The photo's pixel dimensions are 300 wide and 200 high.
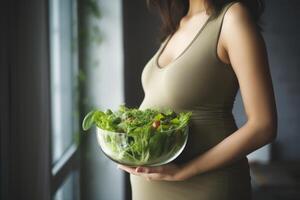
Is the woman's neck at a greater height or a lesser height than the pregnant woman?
greater

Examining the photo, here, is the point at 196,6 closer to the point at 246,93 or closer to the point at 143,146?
the point at 246,93

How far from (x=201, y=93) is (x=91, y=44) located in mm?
1660

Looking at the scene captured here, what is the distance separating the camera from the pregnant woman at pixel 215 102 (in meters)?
1.02

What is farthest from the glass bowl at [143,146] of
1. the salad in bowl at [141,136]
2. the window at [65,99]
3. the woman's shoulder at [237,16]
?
the window at [65,99]

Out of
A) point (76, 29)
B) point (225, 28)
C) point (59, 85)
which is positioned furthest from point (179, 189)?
point (76, 29)

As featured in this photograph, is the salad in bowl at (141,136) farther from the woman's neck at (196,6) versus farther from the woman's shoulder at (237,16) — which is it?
the woman's neck at (196,6)

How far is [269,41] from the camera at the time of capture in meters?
3.82

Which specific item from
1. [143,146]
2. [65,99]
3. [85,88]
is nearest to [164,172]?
[143,146]

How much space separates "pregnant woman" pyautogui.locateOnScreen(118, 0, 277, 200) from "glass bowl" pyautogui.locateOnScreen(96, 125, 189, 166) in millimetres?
59

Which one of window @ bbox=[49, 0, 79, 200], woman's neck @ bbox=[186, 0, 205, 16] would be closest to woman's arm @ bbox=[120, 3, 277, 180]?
woman's neck @ bbox=[186, 0, 205, 16]

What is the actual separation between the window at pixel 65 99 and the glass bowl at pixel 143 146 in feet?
3.83

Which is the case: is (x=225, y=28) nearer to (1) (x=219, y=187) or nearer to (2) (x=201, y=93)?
(2) (x=201, y=93)

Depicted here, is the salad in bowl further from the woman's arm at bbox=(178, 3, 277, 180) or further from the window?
the window

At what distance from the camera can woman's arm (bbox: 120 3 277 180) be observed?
1016mm
